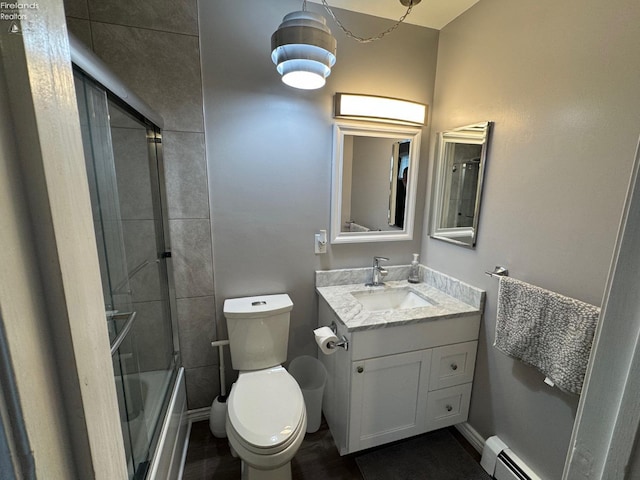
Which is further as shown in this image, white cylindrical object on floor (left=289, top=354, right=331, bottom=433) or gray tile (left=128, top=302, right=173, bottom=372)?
white cylindrical object on floor (left=289, top=354, right=331, bottom=433)

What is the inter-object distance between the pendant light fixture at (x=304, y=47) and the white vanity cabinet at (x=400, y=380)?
1.25 meters

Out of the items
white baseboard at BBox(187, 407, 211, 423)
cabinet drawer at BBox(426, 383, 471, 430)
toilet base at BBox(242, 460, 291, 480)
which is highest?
cabinet drawer at BBox(426, 383, 471, 430)

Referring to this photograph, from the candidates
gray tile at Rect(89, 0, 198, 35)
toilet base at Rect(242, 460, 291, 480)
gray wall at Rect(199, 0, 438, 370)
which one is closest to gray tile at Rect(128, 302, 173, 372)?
gray wall at Rect(199, 0, 438, 370)

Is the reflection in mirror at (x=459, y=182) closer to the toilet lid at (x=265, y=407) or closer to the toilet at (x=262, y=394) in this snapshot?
the toilet at (x=262, y=394)

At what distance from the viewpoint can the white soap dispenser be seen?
6.56ft

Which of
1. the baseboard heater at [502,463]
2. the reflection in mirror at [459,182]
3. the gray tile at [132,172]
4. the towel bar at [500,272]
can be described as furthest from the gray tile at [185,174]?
the baseboard heater at [502,463]

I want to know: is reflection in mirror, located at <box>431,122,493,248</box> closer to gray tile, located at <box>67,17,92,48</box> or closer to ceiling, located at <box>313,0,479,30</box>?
ceiling, located at <box>313,0,479,30</box>

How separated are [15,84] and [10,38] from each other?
0.04 m

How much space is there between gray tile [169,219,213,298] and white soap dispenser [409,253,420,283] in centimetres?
134

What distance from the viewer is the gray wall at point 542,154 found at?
100cm

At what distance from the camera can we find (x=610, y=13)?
979 mm

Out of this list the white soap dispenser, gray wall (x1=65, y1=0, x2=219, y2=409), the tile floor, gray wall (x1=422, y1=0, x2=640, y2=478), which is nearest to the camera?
gray wall (x1=422, y1=0, x2=640, y2=478)

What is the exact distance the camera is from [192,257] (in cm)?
163

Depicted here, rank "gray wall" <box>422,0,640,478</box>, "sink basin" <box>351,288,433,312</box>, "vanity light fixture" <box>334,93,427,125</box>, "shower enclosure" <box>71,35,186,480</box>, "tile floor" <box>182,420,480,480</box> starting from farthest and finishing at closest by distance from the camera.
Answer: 1. "sink basin" <box>351,288,433,312</box>
2. "vanity light fixture" <box>334,93,427,125</box>
3. "tile floor" <box>182,420,480,480</box>
4. "gray wall" <box>422,0,640,478</box>
5. "shower enclosure" <box>71,35,186,480</box>
